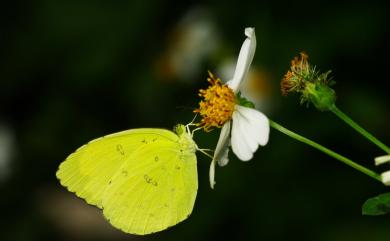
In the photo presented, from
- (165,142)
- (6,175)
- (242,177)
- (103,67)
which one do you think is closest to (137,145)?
(165,142)

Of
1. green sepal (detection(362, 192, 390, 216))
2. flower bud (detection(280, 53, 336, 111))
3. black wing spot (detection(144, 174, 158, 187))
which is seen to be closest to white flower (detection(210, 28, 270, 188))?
flower bud (detection(280, 53, 336, 111))

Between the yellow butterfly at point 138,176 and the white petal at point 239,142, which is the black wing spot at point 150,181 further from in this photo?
the white petal at point 239,142

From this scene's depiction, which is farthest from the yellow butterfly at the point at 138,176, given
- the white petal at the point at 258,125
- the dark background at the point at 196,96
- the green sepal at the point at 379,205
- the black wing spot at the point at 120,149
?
the dark background at the point at 196,96

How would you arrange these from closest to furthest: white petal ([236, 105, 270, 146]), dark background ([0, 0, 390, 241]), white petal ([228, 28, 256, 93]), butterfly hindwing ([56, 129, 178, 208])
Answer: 1. white petal ([236, 105, 270, 146])
2. white petal ([228, 28, 256, 93])
3. butterfly hindwing ([56, 129, 178, 208])
4. dark background ([0, 0, 390, 241])

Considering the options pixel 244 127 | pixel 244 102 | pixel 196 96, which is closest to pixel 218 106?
pixel 244 102

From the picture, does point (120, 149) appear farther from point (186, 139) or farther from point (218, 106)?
point (218, 106)

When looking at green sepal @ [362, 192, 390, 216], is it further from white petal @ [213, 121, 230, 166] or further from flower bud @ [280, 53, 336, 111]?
white petal @ [213, 121, 230, 166]

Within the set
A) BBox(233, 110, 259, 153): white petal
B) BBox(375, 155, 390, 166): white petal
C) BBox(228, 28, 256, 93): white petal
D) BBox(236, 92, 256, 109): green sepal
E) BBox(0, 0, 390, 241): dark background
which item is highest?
BBox(228, 28, 256, 93): white petal
